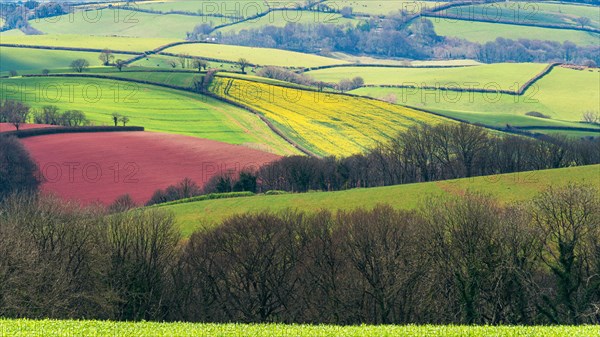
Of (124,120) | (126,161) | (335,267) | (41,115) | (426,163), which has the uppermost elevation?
(41,115)

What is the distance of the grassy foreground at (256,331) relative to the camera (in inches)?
1563

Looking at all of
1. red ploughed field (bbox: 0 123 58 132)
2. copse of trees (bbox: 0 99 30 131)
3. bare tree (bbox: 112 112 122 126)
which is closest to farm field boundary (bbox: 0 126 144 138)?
red ploughed field (bbox: 0 123 58 132)

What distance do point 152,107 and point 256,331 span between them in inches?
5556

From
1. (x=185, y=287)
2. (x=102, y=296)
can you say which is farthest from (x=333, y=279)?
(x=102, y=296)

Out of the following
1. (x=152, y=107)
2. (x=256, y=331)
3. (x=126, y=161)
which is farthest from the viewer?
(x=152, y=107)

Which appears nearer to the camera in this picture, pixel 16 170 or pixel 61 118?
pixel 16 170

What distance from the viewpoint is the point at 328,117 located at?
181 meters

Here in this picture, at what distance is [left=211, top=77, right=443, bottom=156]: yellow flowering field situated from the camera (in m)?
163

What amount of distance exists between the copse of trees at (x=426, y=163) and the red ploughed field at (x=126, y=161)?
726 cm

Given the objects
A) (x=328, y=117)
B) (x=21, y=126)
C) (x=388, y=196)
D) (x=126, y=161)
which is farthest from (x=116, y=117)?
(x=388, y=196)

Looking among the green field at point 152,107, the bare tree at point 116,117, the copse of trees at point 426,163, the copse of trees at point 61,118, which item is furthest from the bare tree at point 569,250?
the copse of trees at point 61,118

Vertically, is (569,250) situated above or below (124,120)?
above

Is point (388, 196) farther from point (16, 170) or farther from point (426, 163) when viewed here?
point (16, 170)

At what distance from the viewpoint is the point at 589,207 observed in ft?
209
